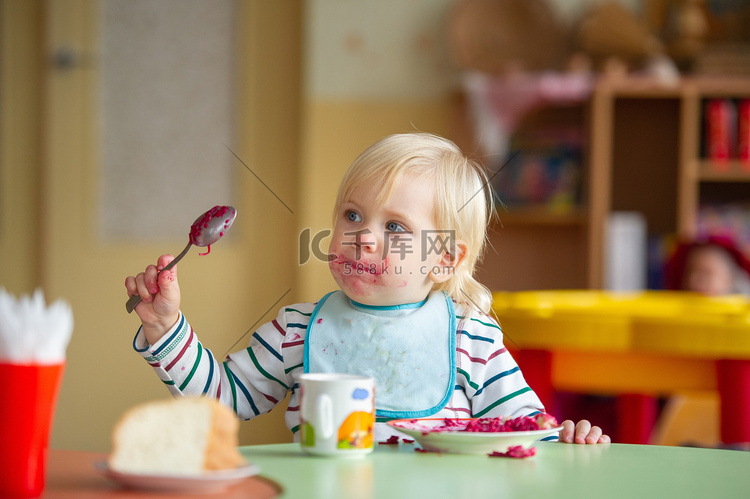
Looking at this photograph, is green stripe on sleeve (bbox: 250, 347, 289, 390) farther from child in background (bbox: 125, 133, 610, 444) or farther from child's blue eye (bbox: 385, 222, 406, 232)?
child's blue eye (bbox: 385, 222, 406, 232)

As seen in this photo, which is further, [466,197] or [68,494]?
[466,197]

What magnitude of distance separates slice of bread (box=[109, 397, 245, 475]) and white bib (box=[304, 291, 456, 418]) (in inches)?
13.9

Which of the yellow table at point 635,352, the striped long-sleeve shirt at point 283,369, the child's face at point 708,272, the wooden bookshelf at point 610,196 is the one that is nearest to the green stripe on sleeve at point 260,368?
the striped long-sleeve shirt at point 283,369

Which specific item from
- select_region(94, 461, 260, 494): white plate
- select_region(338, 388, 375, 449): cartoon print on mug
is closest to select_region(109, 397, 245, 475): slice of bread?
select_region(94, 461, 260, 494): white plate

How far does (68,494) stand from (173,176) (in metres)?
3.09

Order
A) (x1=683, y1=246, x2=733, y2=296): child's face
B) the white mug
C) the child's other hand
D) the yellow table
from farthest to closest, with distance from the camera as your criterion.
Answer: (x1=683, y1=246, x2=733, y2=296): child's face < the yellow table < the child's other hand < the white mug

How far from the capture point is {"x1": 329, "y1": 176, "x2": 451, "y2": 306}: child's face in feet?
3.05

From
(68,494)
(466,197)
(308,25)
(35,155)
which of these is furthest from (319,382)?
(35,155)

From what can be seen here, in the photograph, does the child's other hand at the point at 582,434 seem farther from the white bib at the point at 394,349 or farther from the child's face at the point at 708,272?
the child's face at the point at 708,272

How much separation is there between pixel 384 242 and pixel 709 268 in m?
1.97

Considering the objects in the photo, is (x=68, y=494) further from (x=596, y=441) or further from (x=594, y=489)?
A: (x=596, y=441)

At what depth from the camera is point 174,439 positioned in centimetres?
54

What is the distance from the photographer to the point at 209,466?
0.54m

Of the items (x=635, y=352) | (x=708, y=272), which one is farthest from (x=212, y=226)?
(x=708, y=272)
